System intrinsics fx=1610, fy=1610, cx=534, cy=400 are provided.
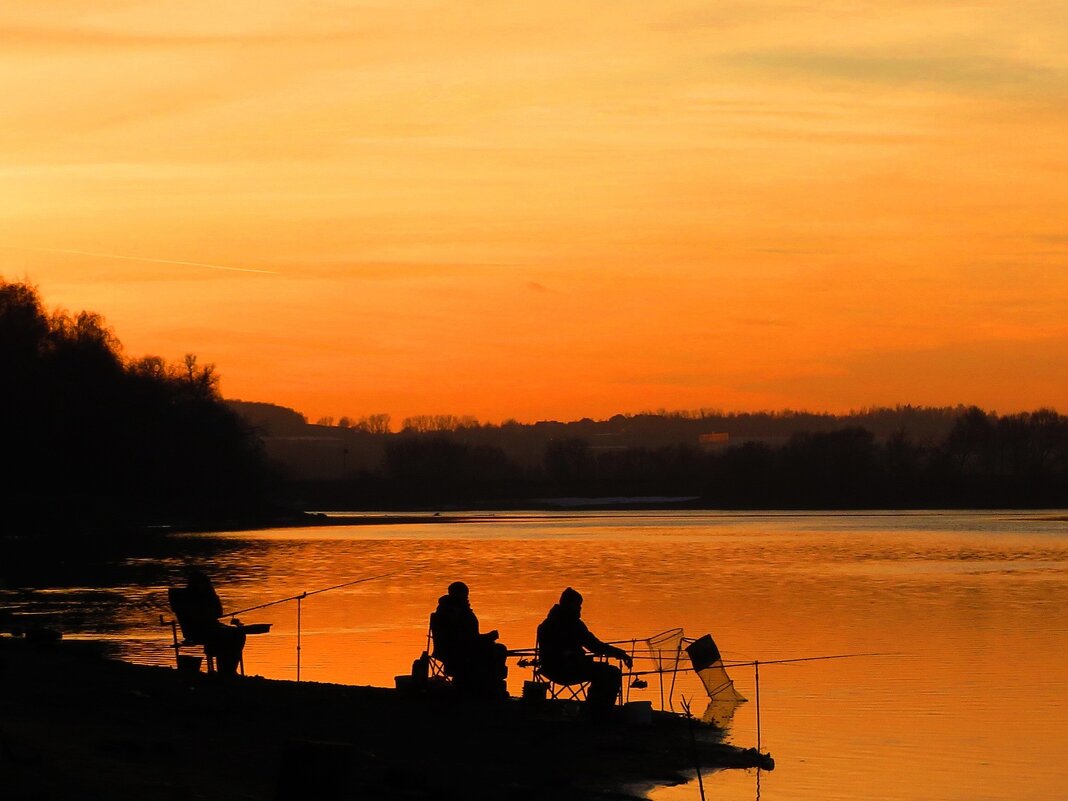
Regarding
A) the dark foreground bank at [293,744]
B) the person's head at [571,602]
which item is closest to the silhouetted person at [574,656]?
the person's head at [571,602]

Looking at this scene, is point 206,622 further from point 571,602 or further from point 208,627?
point 571,602

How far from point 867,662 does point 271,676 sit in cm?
911

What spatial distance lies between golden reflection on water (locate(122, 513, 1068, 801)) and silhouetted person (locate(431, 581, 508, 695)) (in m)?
2.72

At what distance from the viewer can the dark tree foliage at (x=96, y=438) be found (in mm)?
85875

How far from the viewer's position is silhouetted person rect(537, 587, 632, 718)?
16.5m

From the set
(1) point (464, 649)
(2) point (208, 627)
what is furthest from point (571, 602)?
(2) point (208, 627)

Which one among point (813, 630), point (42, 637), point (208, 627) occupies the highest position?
point (208, 627)

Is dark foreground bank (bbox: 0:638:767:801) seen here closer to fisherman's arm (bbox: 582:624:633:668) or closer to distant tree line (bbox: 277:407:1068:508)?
fisherman's arm (bbox: 582:624:633:668)

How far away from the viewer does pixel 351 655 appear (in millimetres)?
25000

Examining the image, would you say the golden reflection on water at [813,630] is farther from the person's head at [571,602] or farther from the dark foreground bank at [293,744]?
the person's head at [571,602]

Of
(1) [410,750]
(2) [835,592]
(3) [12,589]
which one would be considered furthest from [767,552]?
(1) [410,750]

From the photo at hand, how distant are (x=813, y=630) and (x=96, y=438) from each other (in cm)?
7172

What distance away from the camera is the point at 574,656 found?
16484 mm

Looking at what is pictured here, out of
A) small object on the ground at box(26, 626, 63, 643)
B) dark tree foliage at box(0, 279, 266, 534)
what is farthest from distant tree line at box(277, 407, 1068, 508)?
small object on the ground at box(26, 626, 63, 643)
